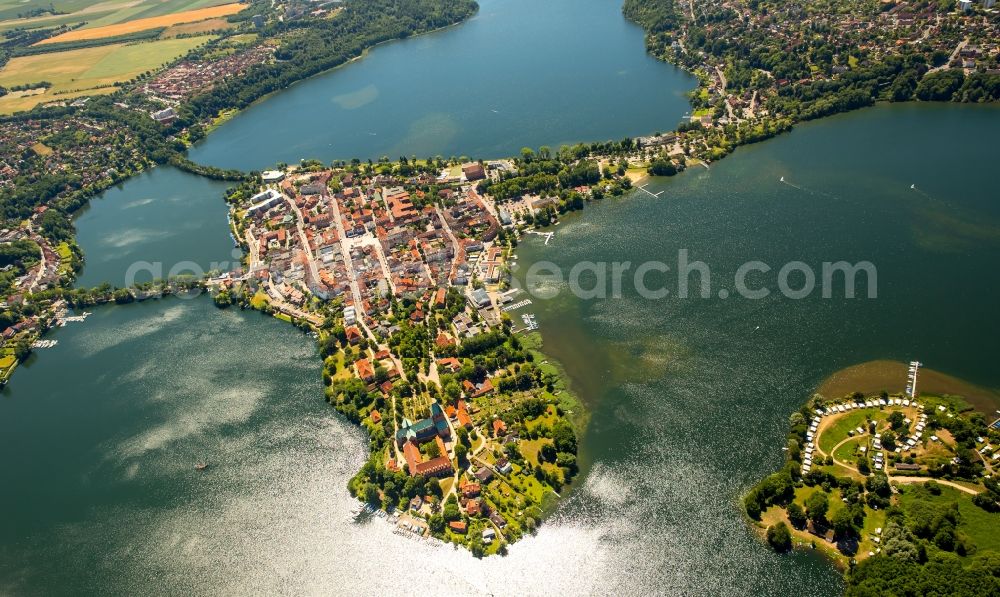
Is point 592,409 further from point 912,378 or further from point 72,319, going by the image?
point 72,319

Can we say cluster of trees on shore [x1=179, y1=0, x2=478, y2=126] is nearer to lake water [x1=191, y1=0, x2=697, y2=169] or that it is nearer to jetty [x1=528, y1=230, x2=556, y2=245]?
lake water [x1=191, y1=0, x2=697, y2=169]

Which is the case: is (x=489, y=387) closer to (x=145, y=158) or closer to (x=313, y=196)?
(x=313, y=196)

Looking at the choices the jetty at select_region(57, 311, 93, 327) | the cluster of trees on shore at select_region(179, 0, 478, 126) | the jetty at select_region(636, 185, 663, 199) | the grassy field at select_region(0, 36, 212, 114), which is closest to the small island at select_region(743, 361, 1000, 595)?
the jetty at select_region(636, 185, 663, 199)

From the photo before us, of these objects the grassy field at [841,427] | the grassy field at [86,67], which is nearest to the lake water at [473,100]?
the grassy field at [86,67]

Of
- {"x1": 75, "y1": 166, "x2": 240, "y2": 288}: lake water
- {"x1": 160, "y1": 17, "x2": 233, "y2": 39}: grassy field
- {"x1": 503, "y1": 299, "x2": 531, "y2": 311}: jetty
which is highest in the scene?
{"x1": 160, "y1": 17, "x2": 233, "y2": 39}: grassy field

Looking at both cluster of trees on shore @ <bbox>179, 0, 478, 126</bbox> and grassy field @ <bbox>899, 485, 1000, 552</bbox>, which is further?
cluster of trees on shore @ <bbox>179, 0, 478, 126</bbox>

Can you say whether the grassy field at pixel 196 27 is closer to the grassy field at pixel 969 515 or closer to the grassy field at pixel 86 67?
Result: the grassy field at pixel 86 67
